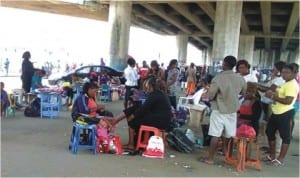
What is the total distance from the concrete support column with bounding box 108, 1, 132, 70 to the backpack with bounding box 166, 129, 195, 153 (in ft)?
55.1

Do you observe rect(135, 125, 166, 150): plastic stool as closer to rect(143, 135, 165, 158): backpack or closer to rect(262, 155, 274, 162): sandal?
rect(143, 135, 165, 158): backpack

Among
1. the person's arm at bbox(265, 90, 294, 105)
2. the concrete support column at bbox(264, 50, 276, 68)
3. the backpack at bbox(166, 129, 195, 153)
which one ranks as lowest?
the backpack at bbox(166, 129, 195, 153)

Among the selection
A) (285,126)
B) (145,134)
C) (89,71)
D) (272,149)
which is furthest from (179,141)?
(89,71)

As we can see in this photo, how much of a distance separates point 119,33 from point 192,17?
11.1 metres

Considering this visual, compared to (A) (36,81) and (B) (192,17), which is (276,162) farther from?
(B) (192,17)

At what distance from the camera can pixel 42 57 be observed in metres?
43.1

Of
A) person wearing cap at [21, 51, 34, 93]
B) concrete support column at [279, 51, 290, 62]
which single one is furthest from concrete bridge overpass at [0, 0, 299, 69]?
concrete support column at [279, 51, 290, 62]

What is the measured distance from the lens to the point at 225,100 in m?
7.40

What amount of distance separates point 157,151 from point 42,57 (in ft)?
122

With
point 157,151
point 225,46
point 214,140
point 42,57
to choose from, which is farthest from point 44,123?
point 42,57

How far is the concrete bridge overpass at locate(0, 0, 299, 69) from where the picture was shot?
2248cm

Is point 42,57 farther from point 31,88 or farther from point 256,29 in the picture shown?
point 31,88

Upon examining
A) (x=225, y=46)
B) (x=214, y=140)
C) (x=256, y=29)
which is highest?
(x=256, y=29)

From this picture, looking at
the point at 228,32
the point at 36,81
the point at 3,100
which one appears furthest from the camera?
the point at 228,32
